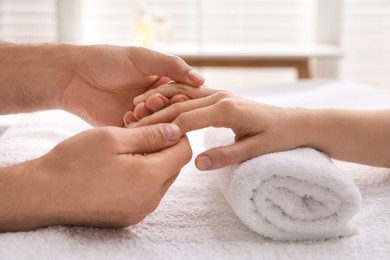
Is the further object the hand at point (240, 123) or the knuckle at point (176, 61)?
the knuckle at point (176, 61)

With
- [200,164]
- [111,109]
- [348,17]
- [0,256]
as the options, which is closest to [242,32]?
[348,17]

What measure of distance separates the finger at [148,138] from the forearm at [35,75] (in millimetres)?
467

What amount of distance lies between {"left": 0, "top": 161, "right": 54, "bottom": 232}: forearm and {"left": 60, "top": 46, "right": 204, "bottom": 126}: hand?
1.28 feet

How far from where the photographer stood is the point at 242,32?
2838mm

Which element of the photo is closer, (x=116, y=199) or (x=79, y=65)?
(x=116, y=199)

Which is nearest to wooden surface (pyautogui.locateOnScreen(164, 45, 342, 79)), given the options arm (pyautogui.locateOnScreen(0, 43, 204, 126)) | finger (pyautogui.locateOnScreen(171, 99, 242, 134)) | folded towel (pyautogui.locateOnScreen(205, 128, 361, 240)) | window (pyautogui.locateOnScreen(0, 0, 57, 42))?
window (pyautogui.locateOnScreen(0, 0, 57, 42))

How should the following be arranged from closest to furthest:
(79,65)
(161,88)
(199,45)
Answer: (161,88) → (79,65) → (199,45)

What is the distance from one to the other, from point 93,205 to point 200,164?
17 cm

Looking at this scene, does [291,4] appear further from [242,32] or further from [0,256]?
[0,256]

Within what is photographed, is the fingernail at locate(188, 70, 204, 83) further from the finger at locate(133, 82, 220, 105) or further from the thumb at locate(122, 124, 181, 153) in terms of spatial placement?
the thumb at locate(122, 124, 181, 153)

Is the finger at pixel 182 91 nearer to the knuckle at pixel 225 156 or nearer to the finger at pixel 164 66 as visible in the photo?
the finger at pixel 164 66

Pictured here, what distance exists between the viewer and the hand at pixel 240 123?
74cm

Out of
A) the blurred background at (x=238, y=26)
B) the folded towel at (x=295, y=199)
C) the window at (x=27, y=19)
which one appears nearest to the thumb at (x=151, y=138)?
the folded towel at (x=295, y=199)

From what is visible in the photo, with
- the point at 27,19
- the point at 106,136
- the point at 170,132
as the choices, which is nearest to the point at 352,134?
the point at 170,132
